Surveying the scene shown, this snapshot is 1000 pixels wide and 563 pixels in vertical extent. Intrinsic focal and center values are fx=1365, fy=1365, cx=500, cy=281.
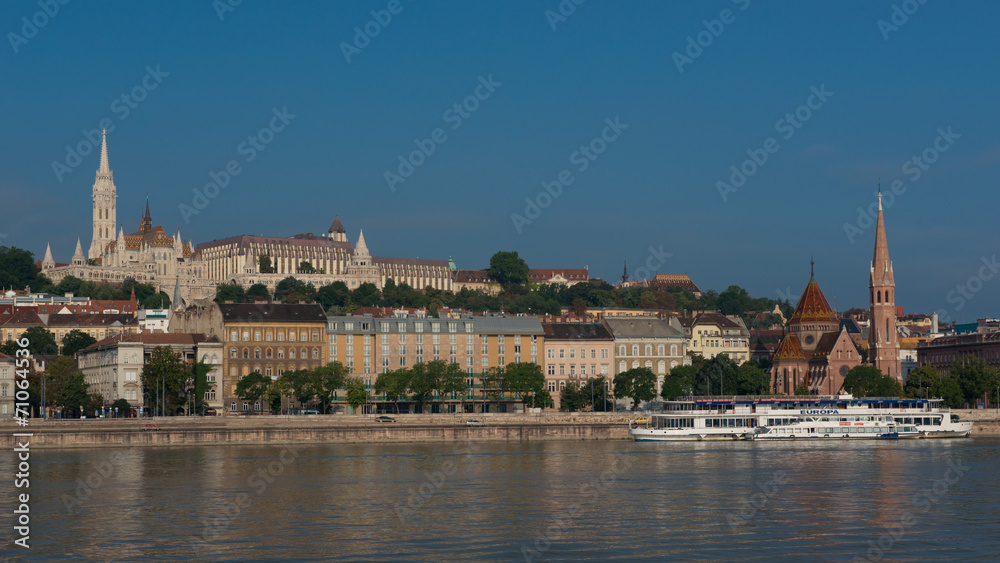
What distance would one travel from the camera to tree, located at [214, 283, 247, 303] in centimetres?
18212

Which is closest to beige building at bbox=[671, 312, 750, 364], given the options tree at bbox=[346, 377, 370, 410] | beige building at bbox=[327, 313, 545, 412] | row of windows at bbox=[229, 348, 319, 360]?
beige building at bbox=[327, 313, 545, 412]

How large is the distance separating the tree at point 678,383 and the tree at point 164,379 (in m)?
33.5

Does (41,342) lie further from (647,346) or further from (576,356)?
(647,346)

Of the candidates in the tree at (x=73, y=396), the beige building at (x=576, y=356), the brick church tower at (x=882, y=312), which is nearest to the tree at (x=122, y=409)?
the tree at (x=73, y=396)

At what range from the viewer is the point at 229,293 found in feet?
607

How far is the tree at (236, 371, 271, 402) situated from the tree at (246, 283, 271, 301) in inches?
3655

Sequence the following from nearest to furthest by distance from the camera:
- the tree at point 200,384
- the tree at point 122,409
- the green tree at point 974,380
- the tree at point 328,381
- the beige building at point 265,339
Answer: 1. the tree at point 122,409
2. the tree at point 328,381
3. the tree at point 200,384
4. the beige building at point 265,339
5. the green tree at point 974,380

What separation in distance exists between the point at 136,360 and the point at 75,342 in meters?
28.5

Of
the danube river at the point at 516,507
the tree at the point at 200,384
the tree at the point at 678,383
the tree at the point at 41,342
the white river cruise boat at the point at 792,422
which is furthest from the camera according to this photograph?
the tree at the point at 41,342

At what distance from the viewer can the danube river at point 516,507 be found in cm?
3250

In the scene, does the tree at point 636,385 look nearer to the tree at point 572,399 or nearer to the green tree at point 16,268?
the tree at point 572,399

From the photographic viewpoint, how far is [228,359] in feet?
311

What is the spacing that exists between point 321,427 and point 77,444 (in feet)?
45.4

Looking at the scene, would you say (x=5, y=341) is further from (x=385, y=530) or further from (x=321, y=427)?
(x=385, y=530)
